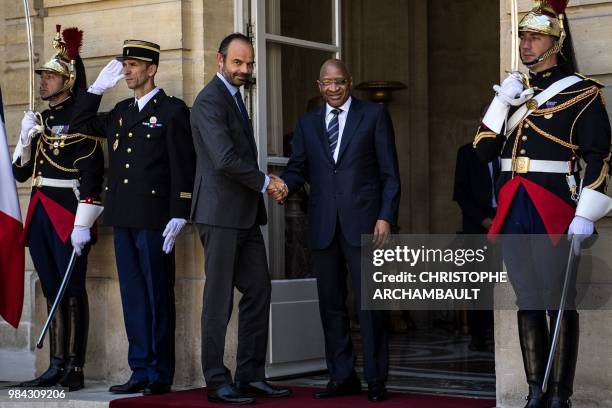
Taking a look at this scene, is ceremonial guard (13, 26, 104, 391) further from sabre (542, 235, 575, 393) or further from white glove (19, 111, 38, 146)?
sabre (542, 235, 575, 393)

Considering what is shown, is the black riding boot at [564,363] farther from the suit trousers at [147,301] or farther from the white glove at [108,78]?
the white glove at [108,78]

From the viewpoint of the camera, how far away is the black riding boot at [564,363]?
19.8 ft

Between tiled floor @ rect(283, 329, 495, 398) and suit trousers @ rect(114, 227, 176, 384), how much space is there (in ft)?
2.75

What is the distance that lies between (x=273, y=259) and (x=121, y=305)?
0.95 m

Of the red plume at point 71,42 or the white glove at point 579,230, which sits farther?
the red plume at point 71,42

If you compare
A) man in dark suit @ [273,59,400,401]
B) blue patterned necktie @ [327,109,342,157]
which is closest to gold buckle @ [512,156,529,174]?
man in dark suit @ [273,59,400,401]

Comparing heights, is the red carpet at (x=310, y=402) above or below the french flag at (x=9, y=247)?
below

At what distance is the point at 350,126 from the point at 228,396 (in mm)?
1544

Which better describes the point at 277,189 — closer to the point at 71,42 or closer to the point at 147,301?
the point at 147,301

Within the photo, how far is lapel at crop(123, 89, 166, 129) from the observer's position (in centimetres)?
753

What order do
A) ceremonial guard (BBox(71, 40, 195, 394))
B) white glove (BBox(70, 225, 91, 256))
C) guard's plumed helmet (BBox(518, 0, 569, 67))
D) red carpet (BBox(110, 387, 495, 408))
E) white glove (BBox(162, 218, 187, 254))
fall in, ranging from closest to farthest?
guard's plumed helmet (BBox(518, 0, 569, 67)), red carpet (BBox(110, 387, 495, 408)), white glove (BBox(162, 218, 187, 254)), ceremonial guard (BBox(71, 40, 195, 394)), white glove (BBox(70, 225, 91, 256))

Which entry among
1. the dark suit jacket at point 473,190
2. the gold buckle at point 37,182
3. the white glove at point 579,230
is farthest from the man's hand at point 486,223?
the white glove at point 579,230

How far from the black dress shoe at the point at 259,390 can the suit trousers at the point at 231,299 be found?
0.03m

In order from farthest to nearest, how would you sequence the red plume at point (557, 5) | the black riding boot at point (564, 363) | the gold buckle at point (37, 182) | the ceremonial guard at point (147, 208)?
the gold buckle at point (37, 182)
the ceremonial guard at point (147, 208)
the red plume at point (557, 5)
the black riding boot at point (564, 363)
